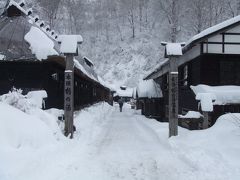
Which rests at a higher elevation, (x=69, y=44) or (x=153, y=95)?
(x=69, y=44)

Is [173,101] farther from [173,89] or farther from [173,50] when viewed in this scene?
[173,50]

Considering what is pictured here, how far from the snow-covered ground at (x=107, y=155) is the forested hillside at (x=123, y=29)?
4554 centimetres

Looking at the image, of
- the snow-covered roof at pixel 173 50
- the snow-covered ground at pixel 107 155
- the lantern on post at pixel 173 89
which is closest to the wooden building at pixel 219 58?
the snow-covered roof at pixel 173 50

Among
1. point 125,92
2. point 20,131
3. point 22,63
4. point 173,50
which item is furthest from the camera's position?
point 125,92

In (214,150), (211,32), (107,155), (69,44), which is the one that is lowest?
(107,155)

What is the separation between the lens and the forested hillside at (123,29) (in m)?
62.8

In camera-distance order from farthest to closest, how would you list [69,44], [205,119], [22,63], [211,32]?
[22,63], [211,32], [205,119], [69,44]

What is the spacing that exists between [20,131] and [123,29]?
243 ft

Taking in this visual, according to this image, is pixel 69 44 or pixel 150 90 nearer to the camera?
pixel 69 44

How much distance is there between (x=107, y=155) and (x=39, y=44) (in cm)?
703

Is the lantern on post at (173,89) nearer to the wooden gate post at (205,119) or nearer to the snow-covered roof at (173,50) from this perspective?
the snow-covered roof at (173,50)

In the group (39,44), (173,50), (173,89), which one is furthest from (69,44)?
(173,89)

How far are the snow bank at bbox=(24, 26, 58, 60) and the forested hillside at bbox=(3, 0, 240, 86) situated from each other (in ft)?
135

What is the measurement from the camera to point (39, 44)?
1567 centimetres
